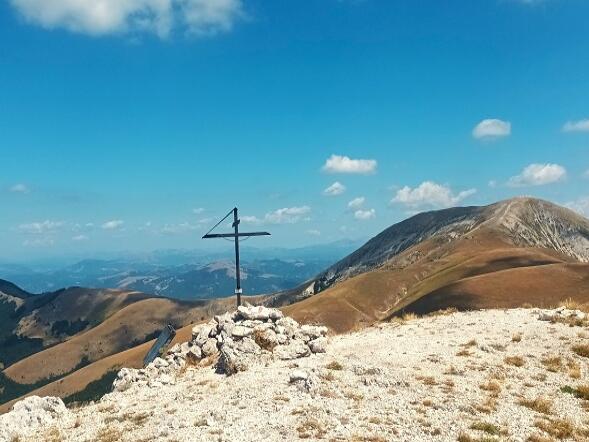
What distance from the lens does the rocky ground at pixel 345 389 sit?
16906 millimetres

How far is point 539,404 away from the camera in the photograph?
1867cm

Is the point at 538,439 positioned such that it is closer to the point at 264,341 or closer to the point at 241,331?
the point at 264,341

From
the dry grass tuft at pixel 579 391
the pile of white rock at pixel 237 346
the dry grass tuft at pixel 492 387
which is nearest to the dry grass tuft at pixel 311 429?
the dry grass tuft at pixel 492 387

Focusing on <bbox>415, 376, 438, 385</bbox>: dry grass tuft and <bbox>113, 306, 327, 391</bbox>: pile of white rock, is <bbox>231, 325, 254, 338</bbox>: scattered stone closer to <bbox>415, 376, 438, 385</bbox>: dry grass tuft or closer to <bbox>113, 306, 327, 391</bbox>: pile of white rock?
<bbox>113, 306, 327, 391</bbox>: pile of white rock

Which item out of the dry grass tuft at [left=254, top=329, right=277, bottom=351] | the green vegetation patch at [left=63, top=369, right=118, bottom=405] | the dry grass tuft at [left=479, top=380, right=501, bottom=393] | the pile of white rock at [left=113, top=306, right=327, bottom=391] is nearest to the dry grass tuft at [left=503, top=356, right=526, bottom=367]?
the dry grass tuft at [left=479, top=380, right=501, bottom=393]

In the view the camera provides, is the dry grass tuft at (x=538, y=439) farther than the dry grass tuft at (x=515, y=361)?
No

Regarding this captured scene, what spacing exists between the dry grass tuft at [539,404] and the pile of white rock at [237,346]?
39.4 ft

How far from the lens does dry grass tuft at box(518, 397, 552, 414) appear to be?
18355mm

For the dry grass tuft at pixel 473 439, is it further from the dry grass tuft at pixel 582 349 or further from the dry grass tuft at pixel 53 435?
the dry grass tuft at pixel 53 435

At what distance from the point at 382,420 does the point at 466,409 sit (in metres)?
3.59

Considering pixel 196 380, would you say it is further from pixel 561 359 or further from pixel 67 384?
pixel 67 384

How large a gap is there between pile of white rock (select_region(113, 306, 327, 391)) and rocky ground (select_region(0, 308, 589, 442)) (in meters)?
0.09

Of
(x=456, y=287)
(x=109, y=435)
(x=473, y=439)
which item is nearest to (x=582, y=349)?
(x=473, y=439)

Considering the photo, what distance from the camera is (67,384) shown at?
174 meters
